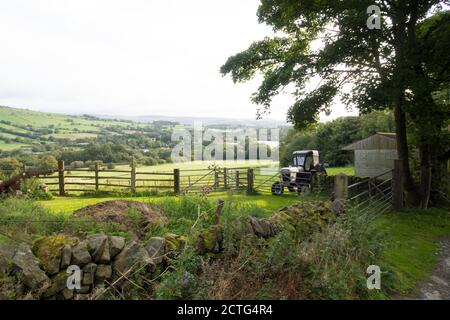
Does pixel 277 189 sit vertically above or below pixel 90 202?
below

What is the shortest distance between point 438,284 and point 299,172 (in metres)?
11.9

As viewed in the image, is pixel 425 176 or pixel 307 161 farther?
pixel 307 161

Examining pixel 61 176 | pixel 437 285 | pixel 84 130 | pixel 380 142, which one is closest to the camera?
pixel 437 285

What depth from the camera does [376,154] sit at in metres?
28.2

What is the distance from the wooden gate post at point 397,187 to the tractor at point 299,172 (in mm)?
4751

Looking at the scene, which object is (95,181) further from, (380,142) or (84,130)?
(84,130)

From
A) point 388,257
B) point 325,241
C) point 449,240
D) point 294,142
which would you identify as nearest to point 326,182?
point 449,240

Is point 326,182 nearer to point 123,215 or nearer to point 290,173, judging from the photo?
point 290,173

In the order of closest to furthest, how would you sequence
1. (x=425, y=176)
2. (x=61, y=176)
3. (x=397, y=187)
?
(x=397, y=187), (x=425, y=176), (x=61, y=176)

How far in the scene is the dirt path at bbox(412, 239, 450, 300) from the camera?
16.0ft

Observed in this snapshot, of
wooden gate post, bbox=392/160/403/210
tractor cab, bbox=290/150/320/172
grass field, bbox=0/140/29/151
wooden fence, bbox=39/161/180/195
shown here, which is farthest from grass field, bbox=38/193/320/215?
grass field, bbox=0/140/29/151

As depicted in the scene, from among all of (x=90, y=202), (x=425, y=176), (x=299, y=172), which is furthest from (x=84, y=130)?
(x=425, y=176)
